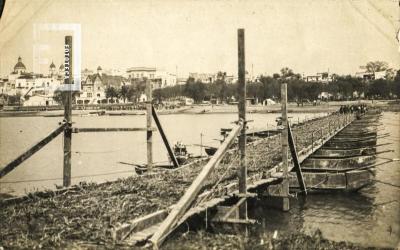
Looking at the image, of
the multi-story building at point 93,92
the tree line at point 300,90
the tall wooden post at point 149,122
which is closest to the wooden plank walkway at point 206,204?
the tall wooden post at point 149,122

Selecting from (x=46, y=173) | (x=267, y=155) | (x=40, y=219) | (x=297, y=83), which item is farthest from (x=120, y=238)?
(x=297, y=83)

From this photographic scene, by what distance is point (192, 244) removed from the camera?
6.46 m

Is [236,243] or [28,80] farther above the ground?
[28,80]

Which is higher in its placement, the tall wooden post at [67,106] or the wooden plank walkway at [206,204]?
the tall wooden post at [67,106]

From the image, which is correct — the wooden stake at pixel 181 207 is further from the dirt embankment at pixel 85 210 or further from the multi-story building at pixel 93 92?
the multi-story building at pixel 93 92

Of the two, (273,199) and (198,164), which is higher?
(198,164)

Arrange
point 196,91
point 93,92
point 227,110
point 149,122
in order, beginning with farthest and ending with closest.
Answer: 1. point 196,91
2. point 93,92
3. point 227,110
4. point 149,122

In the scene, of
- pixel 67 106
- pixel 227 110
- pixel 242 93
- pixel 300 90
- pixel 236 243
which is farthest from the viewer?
pixel 300 90

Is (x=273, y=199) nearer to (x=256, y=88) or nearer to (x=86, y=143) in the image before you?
(x=86, y=143)

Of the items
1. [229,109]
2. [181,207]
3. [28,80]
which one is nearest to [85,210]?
[181,207]

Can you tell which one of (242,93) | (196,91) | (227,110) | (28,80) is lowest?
(227,110)

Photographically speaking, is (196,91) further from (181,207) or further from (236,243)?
(236,243)

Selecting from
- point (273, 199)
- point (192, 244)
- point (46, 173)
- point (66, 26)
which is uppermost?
point (66, 26)

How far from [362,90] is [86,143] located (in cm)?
6985
